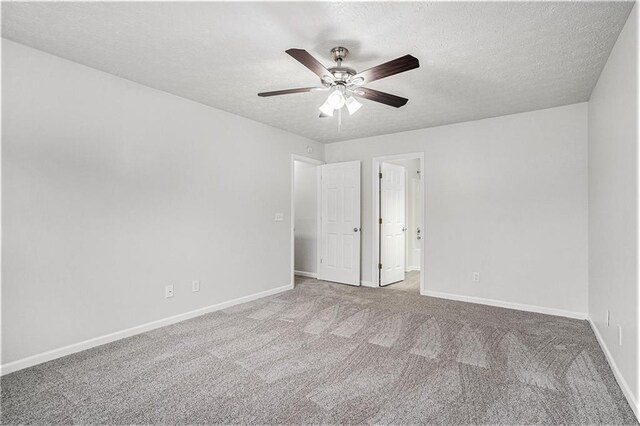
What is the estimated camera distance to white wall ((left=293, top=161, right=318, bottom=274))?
588cm

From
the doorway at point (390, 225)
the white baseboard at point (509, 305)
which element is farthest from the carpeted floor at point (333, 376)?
the doorway at point (390, 225)

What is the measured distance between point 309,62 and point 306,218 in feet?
13.3

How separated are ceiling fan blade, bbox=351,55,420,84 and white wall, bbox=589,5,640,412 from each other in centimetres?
129

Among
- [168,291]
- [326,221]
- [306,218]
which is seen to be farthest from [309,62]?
[306,218]

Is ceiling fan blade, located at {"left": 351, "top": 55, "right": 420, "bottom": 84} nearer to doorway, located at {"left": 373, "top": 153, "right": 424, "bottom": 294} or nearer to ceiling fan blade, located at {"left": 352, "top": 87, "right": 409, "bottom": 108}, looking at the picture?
ceiling fan blade, located at {"left": 352, "top": 87, "right": 409, "bottom": 108}

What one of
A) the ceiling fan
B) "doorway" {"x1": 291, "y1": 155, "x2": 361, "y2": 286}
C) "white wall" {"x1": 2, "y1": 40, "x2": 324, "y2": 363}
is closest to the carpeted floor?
"white wall" {"x1": 2, "y1": 40, "x2": 324, "y2": 363}

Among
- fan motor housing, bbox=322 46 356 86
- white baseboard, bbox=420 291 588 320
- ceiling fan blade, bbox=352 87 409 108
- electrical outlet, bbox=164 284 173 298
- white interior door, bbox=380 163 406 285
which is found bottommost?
white baseboard, bbox=420 291 588 320

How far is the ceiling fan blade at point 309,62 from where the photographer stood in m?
1.97

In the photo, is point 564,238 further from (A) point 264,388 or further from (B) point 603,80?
(A) point 264,388

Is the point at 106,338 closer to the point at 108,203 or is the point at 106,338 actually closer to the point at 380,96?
Result: the point at 108,203

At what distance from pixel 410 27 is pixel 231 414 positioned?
2693mm

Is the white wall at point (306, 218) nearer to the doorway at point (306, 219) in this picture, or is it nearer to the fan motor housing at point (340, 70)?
the doorway at point (306, 219)

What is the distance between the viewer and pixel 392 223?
555cm

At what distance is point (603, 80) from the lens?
282cm
